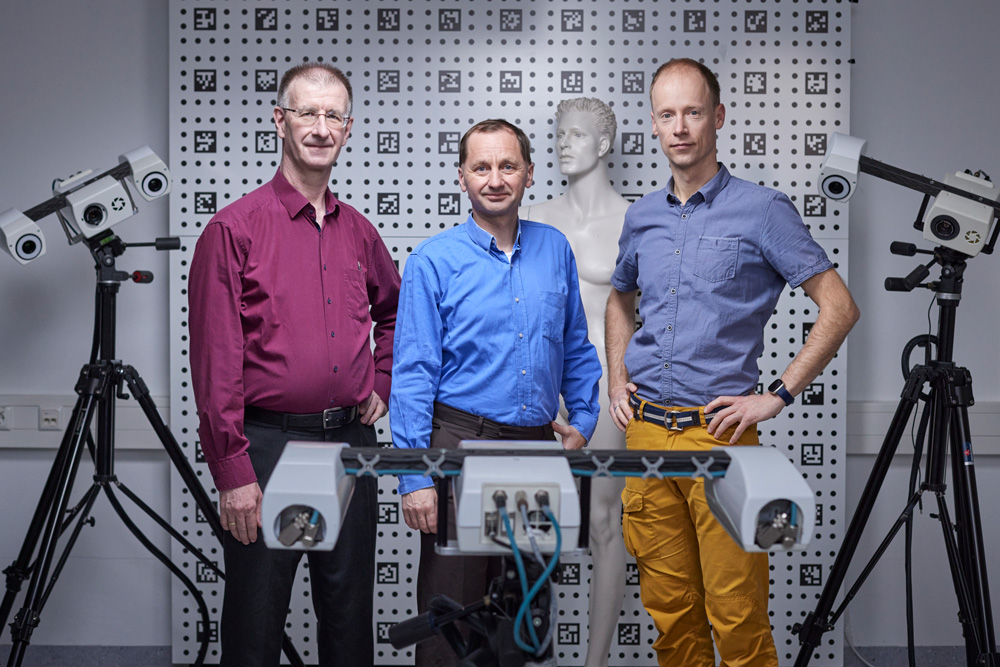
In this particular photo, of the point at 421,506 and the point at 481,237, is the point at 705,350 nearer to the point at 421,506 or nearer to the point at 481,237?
the point at 481,237

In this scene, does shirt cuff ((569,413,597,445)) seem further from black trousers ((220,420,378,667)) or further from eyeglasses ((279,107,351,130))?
eyeglasses ((279,107,351,130))

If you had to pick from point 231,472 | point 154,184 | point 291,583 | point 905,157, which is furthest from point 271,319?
point 905,157

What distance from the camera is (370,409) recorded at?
8.90ft

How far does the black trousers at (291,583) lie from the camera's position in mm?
2443

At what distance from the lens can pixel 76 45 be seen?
3826 millimetres

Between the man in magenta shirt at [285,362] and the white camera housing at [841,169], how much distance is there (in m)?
1.58

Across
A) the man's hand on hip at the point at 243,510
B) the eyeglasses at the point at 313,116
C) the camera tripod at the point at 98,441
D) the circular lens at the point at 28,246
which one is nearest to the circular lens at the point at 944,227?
the eyeglasses at the point at 313,116

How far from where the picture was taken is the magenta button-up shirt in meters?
2.37

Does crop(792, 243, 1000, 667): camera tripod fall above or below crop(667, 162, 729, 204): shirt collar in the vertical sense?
below

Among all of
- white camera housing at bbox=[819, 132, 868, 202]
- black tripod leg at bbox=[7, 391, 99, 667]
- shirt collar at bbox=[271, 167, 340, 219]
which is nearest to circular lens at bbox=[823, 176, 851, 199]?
white camera housing at bbox=[819, 132, 868, 202]

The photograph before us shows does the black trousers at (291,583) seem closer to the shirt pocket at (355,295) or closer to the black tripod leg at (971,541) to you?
the shirt pocket at (355,295)

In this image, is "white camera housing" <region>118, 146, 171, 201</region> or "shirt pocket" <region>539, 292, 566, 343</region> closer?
"shirt pocket" <region>539, 292, 566, 343</region>

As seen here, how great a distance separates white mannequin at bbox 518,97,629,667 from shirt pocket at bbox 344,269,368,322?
3.41 ft

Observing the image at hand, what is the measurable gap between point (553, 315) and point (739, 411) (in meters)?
0.63
